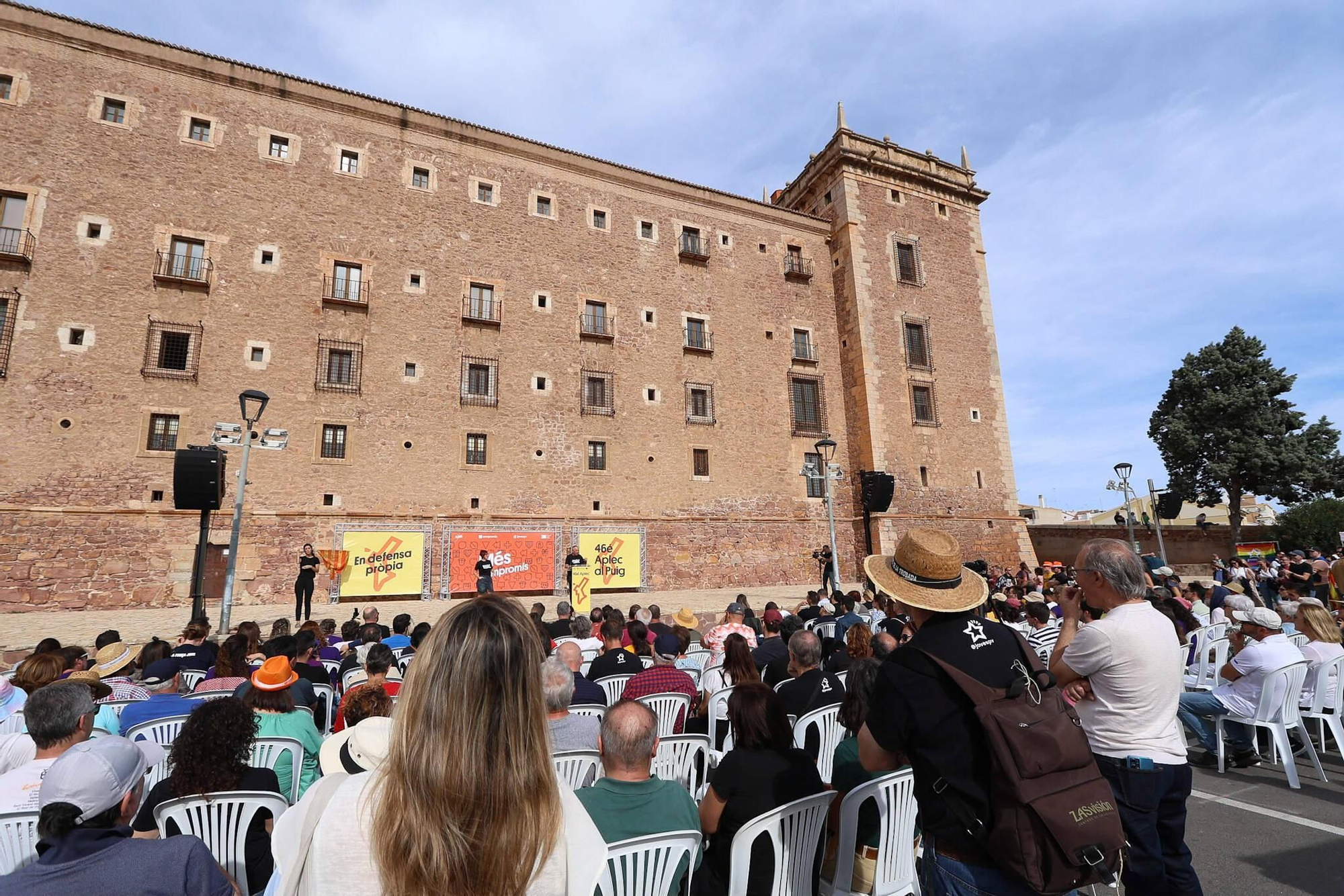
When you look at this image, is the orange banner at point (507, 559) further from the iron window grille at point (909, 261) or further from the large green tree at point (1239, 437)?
the large green tree at point (1239, 437)

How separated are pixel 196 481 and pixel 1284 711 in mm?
13919

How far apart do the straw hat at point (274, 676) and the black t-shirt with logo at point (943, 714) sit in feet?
10.9

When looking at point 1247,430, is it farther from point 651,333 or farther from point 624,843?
point 624,843

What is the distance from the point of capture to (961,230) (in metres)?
27.0

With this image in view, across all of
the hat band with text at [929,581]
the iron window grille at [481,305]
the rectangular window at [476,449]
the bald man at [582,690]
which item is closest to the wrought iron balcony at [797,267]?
the iron window grille at [481,305]

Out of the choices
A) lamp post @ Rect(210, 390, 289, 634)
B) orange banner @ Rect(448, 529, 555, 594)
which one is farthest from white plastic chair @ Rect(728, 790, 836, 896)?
orange banner @ Rect(448, 529, 555, 594)

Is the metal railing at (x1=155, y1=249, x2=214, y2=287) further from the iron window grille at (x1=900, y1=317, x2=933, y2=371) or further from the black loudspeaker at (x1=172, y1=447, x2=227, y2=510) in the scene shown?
the iron window grille at (x1=900, y1=317, x2=933, y2=371)

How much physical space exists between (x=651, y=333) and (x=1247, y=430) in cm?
2877

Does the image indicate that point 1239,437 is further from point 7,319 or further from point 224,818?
point 7,319

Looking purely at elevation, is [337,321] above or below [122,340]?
above

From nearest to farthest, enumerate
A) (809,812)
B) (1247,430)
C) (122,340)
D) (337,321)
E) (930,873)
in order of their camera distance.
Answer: (930,873), (809,812), (122,340), (337,321), (1247,430)

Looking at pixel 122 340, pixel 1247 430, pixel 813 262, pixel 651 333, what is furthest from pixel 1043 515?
pixel 122 340

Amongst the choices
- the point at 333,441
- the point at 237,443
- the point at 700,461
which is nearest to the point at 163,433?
the point at 333,441

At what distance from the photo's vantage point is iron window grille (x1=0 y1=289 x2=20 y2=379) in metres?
14.4
